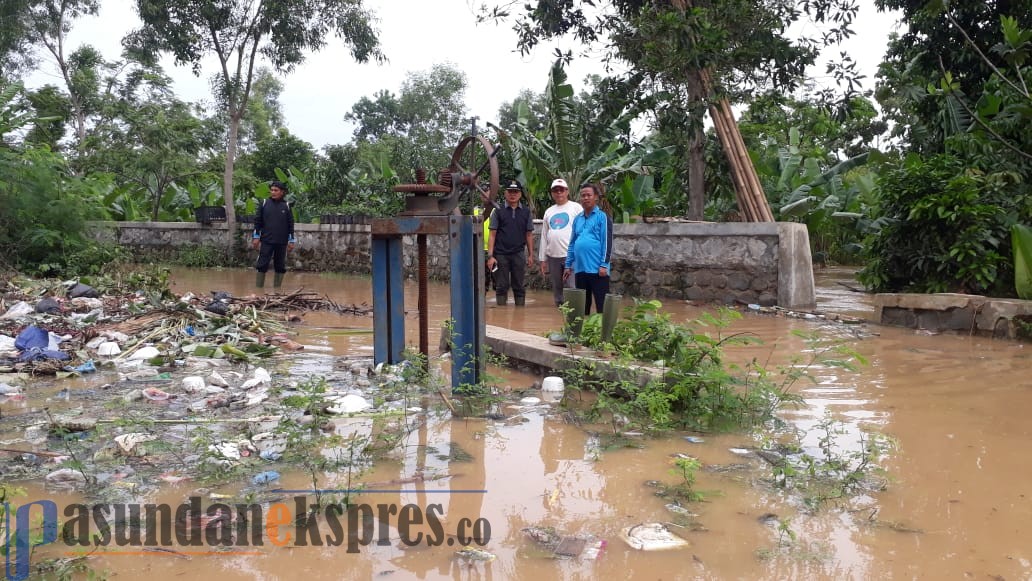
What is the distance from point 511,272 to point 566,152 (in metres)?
3.47

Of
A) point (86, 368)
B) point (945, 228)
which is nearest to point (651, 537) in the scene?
point (86, 368)

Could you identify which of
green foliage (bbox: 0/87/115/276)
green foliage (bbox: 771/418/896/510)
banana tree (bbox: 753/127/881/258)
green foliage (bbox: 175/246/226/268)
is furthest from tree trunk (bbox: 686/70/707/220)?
green foliage (bbox: 175/246/226/268)

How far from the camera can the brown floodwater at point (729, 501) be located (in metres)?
2.62

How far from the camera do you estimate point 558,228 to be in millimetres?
8430

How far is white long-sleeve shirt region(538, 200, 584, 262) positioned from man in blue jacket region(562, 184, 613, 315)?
109 centimetres

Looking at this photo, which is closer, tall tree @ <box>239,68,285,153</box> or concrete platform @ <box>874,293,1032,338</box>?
concrete platform @ <box>874,293,1032,338</box>

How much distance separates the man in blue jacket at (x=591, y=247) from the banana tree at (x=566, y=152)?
4.00 m

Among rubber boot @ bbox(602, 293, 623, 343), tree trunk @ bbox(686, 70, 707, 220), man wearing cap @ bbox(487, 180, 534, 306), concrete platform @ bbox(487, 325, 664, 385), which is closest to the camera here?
concrete platform @ bbox(487, 325, 664, 385)

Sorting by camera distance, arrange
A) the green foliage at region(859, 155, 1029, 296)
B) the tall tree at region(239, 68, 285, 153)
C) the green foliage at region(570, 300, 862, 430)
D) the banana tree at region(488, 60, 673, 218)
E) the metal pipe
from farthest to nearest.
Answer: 1. the tall tree at region(239, 68, 285, 153)
2. the banana tree at region(488, 60, 673, 218)
3. the green foliage at region(859, 155, 1029, 296)
4. the metal pipe
5. the green foliage at region(570, 300, 862, 430)

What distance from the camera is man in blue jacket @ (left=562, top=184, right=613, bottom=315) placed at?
23.4 feet

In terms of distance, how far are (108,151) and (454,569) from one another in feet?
61.3

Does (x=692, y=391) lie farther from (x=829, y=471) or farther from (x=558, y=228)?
(x=558, y=228)

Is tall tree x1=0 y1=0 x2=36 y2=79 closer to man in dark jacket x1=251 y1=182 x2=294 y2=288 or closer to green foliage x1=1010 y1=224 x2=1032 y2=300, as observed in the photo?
man in dark jacket x1=251 y1=182 x2=294 y2=288

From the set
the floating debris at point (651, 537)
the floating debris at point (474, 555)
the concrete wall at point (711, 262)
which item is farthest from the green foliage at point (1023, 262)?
the floating debris at point (474, 555)
